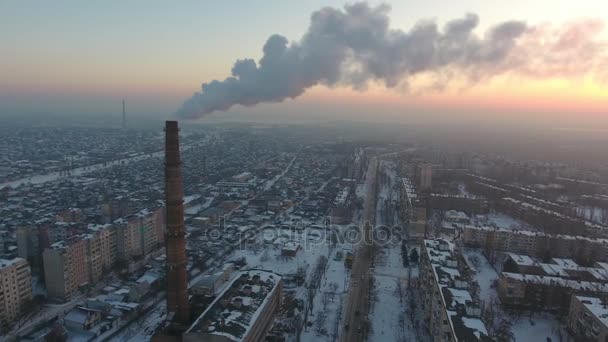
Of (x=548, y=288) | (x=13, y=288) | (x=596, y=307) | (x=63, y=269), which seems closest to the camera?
(x=596, y=307)

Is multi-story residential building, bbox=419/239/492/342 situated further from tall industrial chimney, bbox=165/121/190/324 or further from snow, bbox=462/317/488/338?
tall industrial chimney, bbox=165/121/190/324

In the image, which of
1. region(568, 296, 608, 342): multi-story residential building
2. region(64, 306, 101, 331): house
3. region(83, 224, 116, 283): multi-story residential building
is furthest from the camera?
region(83, 224, 116, 283): multi-story residential building

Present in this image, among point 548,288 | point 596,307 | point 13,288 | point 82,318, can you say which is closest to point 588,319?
point 596,307

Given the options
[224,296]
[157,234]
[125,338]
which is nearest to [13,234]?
[157,234]

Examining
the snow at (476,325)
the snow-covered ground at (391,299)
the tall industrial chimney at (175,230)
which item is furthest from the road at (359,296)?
the tall industrial chimney at (175,230)

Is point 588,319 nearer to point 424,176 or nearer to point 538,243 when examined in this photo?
point 538,243
